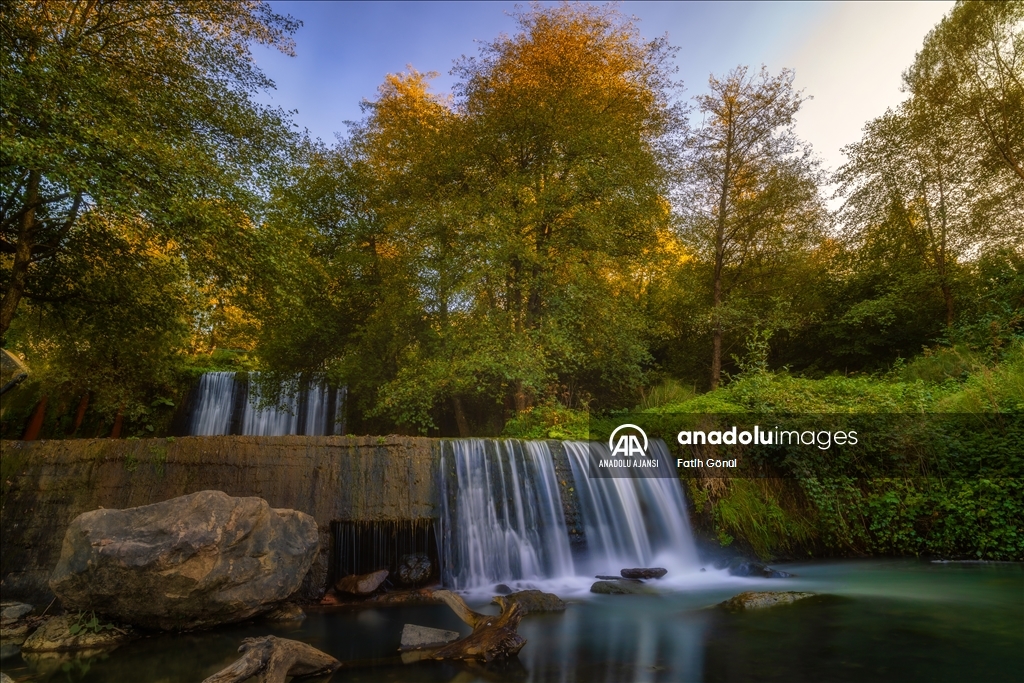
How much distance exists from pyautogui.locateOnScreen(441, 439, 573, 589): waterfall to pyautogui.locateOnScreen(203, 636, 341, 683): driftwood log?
369 cm

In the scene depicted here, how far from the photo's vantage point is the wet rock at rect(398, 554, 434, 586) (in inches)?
331

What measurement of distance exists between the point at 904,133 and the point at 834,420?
464 inches

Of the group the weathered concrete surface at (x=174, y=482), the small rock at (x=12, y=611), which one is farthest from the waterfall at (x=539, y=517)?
the small rock at (x=12, y=611)

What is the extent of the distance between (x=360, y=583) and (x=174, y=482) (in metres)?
3.23

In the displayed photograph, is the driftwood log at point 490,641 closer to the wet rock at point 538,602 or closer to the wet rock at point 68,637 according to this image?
the wet rock at point 538,602

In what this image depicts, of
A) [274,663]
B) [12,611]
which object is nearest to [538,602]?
[274,663]

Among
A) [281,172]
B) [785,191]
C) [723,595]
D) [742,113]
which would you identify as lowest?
[723,595]

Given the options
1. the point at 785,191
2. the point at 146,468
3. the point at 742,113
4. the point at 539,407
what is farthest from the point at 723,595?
the point at 742,113

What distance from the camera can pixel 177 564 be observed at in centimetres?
612

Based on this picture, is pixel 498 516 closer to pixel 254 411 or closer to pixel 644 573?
pixel 644 573

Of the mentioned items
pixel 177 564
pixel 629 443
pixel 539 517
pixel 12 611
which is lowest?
pixel 12 611

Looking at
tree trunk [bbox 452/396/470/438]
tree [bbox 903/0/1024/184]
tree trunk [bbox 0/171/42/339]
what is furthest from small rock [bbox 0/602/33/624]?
tree [bbox 903/0/1024/184]

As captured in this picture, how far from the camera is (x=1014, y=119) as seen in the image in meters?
15.0

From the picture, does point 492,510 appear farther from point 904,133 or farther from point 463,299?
point 904,133
